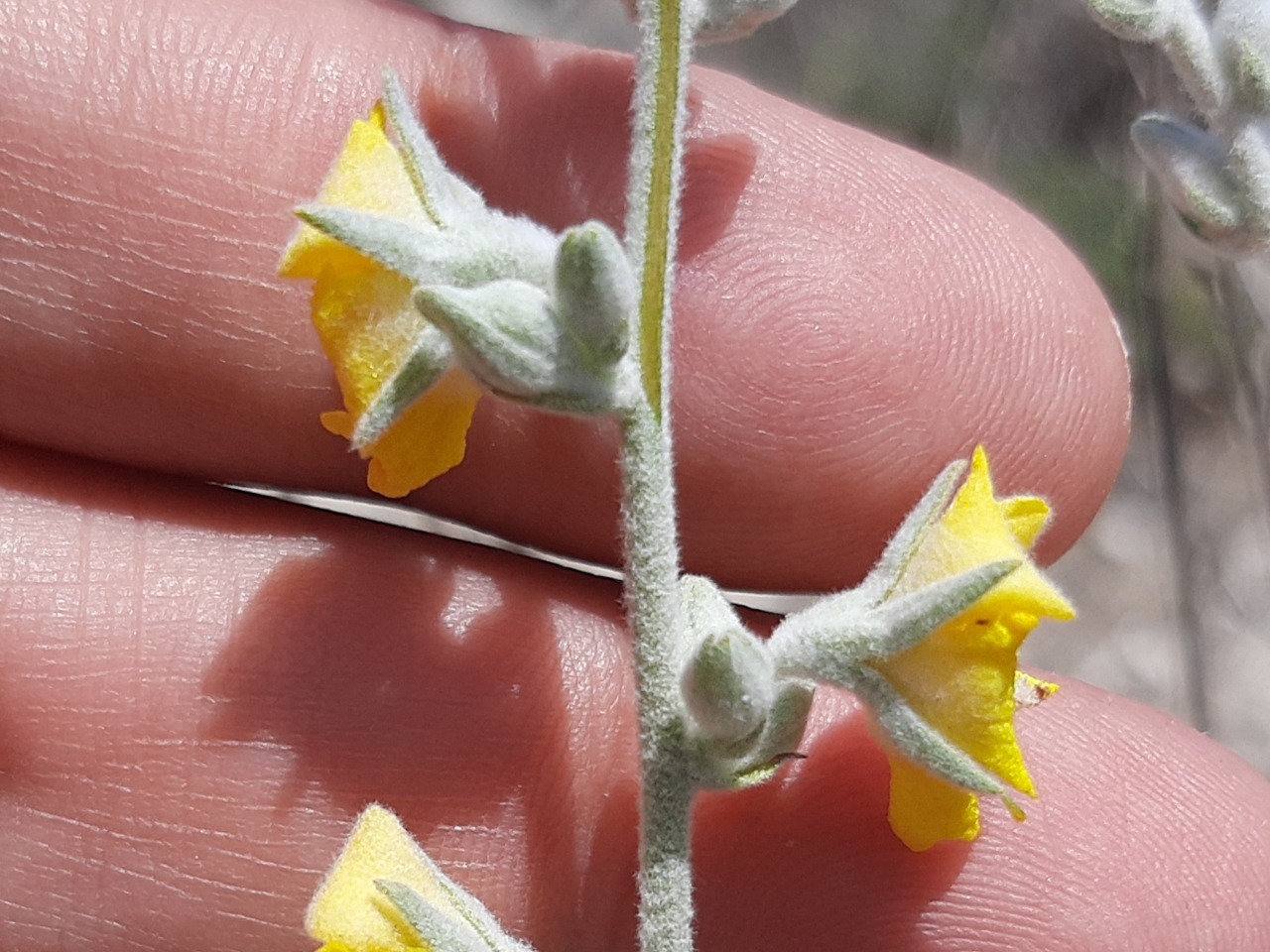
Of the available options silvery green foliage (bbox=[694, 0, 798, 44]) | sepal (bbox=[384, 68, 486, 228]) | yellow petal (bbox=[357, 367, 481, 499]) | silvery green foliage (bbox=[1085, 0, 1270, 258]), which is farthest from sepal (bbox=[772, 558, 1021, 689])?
silvery green foliage (bbox=[1085, 0, 1270, 258])

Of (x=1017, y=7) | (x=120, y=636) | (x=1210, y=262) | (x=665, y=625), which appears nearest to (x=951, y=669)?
(x=665, y=625)

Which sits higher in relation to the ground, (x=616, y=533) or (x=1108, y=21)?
(x=1108, y=21)

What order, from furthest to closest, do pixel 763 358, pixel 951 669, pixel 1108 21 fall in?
1. pixel 763 358
2. pixel 1108 21
3. pixel 951 669

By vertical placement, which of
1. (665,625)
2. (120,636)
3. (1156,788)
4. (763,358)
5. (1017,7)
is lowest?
(120,636)

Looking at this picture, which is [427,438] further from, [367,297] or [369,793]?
[369,793]

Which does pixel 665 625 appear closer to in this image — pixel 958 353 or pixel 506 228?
pixel 506 228

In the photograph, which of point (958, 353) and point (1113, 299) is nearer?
point (958, 353)

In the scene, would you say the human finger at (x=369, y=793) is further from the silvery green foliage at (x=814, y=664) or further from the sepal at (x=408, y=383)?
the sepal at (x=408, y=383)

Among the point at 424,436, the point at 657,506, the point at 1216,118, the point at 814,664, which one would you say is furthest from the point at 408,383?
the point at 1216,118
